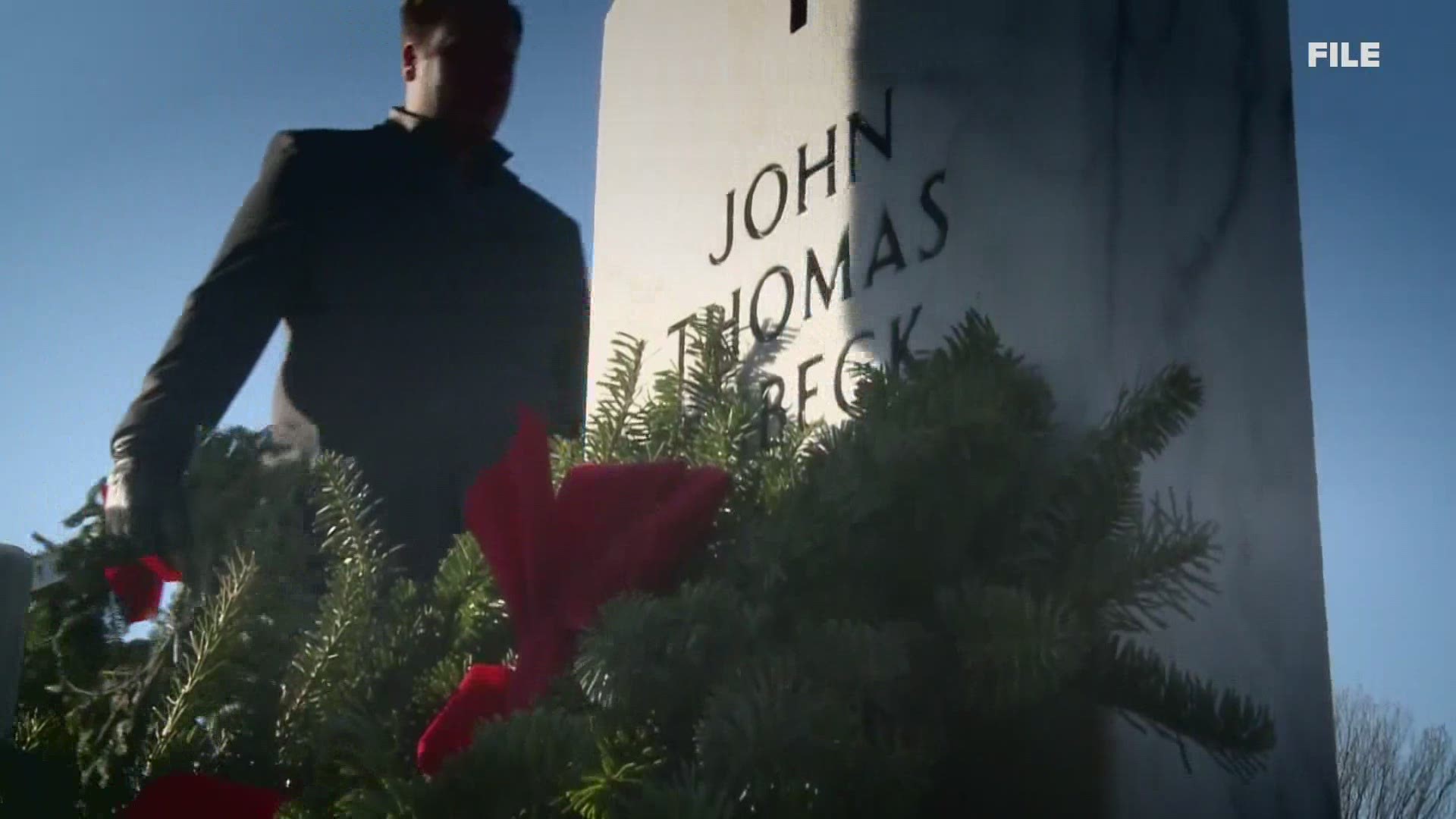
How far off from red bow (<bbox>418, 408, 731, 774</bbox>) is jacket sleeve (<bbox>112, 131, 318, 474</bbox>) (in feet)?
1.86

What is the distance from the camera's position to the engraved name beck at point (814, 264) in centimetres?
70

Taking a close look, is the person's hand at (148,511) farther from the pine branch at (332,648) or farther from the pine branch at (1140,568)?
the pine branch at (1140,568)

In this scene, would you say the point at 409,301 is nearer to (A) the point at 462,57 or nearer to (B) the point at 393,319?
(B) the point at 393,319

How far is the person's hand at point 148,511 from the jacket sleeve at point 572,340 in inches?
11.6

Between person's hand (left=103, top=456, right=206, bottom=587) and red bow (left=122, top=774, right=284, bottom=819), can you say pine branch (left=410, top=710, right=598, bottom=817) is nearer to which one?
red bow (left=122, top=774, right=284, bottom=819)

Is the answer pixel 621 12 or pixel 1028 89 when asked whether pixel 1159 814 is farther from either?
pixel 621 12

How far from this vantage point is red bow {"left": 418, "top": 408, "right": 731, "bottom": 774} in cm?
53

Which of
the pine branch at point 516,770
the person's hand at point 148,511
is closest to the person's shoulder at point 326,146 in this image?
the person's hand at point 148,511

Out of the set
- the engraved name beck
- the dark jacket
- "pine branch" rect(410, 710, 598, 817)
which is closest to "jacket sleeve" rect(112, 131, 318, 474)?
the dark jacket

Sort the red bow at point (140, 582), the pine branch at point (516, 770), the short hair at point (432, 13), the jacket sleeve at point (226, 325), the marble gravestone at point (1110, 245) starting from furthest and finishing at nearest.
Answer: the short hair at point (432, 13) → the jacket sleeve at point (226, 325) → the red bow at point (140, 582) → the marble gravestone at point (1110, 245) → the pine branch at point (516, 770)

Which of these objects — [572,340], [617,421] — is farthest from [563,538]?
[572,340]

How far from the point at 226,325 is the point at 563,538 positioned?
0.72 m

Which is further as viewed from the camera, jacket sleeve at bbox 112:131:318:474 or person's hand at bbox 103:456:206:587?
jacket sleeve at bbox 112:131:318:474

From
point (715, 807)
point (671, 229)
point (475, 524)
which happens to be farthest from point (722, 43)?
point (715, 807)
